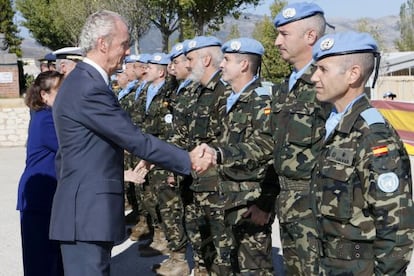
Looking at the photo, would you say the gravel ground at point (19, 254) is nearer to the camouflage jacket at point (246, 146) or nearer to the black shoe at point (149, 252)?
the black shoe at point (149, 252)

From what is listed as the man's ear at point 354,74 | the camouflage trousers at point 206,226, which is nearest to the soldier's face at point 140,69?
the camouflage trousers at point 206,226

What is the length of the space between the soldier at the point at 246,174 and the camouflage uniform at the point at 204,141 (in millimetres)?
343

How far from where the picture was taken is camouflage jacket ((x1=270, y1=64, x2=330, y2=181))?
332 cm

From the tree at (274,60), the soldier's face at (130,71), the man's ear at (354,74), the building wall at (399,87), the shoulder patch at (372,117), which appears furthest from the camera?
the tree at (274,60)

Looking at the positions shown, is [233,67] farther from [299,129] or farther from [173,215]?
[173,215]

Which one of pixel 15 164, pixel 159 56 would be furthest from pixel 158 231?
pixel 15 164

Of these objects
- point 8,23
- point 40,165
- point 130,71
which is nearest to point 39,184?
point 40,165

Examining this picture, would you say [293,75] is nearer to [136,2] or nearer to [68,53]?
[68,53]

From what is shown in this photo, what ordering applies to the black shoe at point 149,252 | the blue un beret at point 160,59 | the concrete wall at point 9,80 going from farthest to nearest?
the concrete wall at point 9,80 < the blue un beret at point 160,59 < the black shoe at point 149,252

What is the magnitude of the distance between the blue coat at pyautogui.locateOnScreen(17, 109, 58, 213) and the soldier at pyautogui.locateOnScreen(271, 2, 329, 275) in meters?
1.60

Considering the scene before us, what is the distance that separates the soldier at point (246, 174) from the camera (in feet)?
13.1

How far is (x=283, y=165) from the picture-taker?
343 centimetres

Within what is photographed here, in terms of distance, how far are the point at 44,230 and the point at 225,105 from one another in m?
1.61

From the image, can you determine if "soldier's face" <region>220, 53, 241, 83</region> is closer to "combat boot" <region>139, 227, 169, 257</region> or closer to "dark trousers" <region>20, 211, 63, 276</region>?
"dark trousers" <region>20, 211, 63, 276</region>
